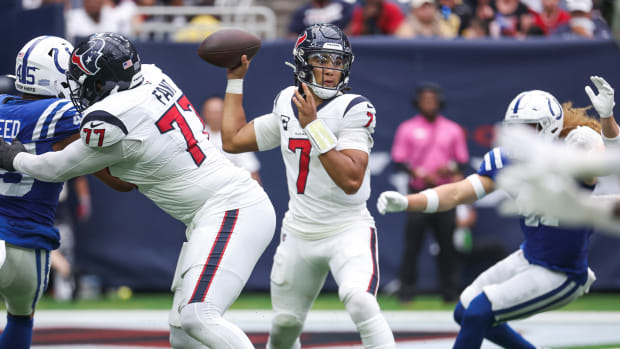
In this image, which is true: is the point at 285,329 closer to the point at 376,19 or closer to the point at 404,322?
the point at 404,322

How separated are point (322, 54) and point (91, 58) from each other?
113cm

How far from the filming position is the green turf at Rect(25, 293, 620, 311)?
7.23 metres

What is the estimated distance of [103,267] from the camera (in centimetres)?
789

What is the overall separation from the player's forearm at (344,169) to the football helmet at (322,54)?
1.34 feet

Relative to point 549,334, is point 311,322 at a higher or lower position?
lower

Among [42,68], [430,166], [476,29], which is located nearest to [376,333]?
[42,68]

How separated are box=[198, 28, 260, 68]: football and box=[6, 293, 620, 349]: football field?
82.2 inches

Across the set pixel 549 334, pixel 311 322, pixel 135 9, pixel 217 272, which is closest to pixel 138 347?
pixel 311 322

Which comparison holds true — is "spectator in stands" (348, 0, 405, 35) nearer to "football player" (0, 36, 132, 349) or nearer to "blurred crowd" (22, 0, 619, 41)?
"blurred crowd" (22, 0, 619, 41)

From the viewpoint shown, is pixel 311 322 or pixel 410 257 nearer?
pixel 311 322

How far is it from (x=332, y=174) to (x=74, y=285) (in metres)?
4.53

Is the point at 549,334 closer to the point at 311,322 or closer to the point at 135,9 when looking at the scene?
the point at 311,322

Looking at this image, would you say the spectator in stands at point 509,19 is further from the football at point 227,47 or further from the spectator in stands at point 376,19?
the football at point 227,47

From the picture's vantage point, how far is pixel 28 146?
400 cm
